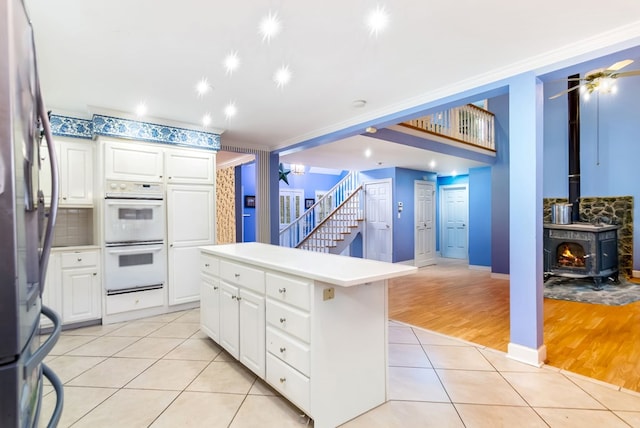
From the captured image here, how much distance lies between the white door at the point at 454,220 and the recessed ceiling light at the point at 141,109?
7.54 metres

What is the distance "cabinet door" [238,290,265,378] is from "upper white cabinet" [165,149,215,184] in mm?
2247

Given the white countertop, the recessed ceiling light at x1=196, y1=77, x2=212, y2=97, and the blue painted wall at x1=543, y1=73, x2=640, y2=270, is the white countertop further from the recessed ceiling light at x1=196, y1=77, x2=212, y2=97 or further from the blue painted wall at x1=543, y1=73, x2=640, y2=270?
the blue painted wall at x1=543, y1=73, x2=640, y2=270

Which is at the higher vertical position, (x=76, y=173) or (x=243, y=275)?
(x=76, y=173)

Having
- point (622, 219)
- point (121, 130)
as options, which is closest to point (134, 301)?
point (121, 130)

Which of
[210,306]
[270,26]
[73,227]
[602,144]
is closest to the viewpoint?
[270,26]

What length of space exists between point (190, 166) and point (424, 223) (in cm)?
586

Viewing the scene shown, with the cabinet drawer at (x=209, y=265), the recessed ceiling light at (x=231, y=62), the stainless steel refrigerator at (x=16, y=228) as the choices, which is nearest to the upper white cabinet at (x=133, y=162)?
the cabinet drawer at (x=209, y=265)

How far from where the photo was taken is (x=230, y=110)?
3.67 metres

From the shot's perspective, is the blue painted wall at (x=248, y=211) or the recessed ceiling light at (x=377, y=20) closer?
the recessed ceiling light at (x=377, y=20)

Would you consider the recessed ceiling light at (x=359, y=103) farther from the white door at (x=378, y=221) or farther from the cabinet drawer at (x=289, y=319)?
the white door at (x=378, y=221)

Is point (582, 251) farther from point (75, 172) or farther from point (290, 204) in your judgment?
point (290, 204)

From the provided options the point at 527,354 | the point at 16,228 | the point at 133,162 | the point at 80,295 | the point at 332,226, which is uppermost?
the point at 133,162

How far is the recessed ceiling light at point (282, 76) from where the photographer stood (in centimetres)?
265

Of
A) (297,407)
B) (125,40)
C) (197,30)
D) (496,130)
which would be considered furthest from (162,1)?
(496,130)
